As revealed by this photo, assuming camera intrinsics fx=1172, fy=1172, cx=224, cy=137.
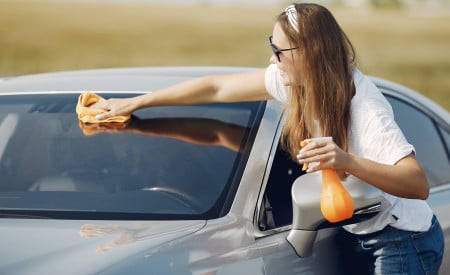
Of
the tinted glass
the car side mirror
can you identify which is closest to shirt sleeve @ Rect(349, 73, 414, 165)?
the car side mirror

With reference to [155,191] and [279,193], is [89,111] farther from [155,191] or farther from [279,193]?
[279,193]

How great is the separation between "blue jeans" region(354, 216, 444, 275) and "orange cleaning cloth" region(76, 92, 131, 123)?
105 centimetres

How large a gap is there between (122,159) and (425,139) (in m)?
1.66

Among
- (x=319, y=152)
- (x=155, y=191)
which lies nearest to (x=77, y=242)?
(x=155, y=191)

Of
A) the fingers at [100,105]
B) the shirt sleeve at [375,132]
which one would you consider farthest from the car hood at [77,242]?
the fingers at [100,105]

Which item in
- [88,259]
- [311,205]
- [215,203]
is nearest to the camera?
[88,259]

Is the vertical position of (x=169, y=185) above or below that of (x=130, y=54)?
above

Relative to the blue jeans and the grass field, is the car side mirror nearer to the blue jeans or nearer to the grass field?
the blue jeans

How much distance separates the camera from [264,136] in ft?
13.8

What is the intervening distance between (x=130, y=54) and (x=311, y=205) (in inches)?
1960

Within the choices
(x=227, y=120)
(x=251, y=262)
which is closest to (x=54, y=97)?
(x=227, y=120)

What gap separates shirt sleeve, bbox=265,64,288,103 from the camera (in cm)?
422

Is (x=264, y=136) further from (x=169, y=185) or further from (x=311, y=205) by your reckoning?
(x=311, y=205)

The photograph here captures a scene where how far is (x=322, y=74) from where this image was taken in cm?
377
